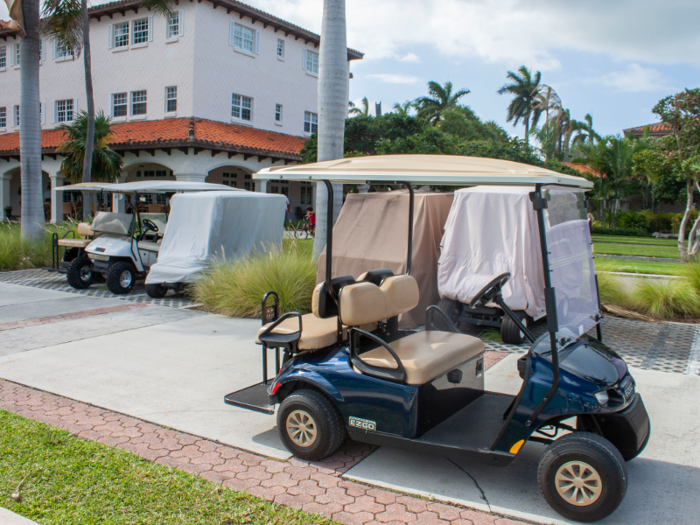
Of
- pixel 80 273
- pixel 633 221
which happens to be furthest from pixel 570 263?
pixel 633 221

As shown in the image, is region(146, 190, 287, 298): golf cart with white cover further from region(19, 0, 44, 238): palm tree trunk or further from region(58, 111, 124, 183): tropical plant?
region(58, 111, 124, 183): tropical plant

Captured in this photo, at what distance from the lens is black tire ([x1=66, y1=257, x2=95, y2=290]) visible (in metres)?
10.4

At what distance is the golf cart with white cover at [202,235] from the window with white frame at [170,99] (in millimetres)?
15609

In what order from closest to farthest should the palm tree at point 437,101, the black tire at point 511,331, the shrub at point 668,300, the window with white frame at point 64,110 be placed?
the black tire at point 511,331, the shrub at point 668,300, the window with white frame at point 64,110, the palm tree at point 437,101

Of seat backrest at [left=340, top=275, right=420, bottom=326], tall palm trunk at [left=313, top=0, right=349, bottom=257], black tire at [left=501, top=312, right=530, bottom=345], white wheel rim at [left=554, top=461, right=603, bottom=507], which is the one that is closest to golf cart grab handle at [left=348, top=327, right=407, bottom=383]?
seat backrest at [left=340, top=275, right=420, bottom=326]

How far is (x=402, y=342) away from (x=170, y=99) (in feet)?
75.7

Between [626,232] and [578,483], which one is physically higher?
[626,232]

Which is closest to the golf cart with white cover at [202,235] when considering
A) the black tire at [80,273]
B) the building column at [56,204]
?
the black tire at [80,273]

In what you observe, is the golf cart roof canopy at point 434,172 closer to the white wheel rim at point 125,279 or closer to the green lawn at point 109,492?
the green lawn at point 109,492

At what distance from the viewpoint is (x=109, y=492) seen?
3145 mm

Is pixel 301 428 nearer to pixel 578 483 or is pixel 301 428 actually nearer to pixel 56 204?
pixel 578 483

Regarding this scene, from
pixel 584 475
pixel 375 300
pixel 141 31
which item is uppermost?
pixel 141 31

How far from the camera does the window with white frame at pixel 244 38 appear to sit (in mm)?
24984

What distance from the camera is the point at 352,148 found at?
68.3 ft
